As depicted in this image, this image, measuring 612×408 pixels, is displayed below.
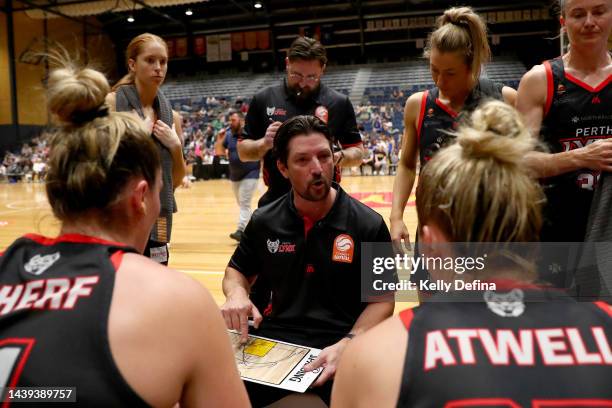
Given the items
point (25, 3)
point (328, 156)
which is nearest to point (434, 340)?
point (328, 156)

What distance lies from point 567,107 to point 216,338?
5.43 feet

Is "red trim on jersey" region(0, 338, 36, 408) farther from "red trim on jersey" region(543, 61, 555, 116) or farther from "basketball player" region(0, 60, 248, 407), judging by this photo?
"red trim on jersey" region(543, 61, 555, 116)

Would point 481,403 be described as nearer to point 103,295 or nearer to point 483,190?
point 483,190

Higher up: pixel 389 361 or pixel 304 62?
pixel 304 62

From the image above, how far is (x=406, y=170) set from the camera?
2637mm

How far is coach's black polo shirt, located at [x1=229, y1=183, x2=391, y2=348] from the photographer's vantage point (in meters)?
2.10

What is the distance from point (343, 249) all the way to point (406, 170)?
73 cm

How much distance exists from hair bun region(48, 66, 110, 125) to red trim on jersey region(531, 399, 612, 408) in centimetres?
109

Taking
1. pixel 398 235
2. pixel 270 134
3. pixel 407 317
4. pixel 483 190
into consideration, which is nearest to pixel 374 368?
pixel 407 317

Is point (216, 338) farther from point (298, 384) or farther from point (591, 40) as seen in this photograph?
point (591, 40)

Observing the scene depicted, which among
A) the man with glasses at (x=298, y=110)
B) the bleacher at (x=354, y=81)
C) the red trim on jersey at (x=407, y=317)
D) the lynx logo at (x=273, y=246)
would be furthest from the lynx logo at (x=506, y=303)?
the bleacher at (x=354, y=81)

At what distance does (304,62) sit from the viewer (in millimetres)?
2881

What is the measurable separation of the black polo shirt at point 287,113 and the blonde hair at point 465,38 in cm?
88

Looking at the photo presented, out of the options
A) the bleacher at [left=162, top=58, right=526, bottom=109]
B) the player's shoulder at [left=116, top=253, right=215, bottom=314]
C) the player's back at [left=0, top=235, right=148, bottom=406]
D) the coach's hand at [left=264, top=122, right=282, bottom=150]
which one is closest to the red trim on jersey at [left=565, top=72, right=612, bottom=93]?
the coach's hand at [left=264, top=122, right=282, bottom=150]
